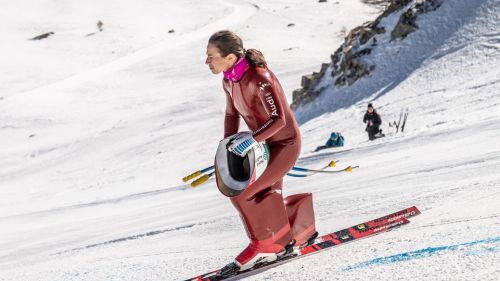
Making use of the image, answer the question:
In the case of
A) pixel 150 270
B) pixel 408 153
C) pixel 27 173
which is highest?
pixel 150 270

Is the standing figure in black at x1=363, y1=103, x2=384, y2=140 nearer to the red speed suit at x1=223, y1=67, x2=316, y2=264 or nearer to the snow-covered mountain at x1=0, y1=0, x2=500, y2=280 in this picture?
the snow-covered mountain at x1=0, y1=0, x2=500, y2=280

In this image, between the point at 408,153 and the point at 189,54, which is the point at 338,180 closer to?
the point at 408,153

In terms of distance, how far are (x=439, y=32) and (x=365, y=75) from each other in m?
2.69

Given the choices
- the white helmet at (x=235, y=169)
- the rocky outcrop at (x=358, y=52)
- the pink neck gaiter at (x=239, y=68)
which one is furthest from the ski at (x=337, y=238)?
the rocky outcrop at (x=358, y=52)

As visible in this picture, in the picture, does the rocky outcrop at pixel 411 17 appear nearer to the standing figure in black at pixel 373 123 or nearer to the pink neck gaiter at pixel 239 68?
the standing figure in black at pixel 373 123

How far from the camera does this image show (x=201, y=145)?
1956 centimetres

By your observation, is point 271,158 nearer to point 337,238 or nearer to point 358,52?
point 337,238

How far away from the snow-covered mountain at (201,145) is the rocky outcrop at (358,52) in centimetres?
38

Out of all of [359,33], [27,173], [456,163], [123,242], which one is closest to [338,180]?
[456,163]

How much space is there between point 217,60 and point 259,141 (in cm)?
57

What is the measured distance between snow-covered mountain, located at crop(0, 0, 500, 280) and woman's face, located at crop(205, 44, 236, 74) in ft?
4.05

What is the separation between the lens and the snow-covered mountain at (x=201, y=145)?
3.74 m

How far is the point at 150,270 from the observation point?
404 centimetres

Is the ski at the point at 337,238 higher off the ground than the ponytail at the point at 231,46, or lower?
lower
